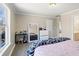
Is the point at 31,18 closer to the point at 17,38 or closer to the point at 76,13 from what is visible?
the point at 17,38

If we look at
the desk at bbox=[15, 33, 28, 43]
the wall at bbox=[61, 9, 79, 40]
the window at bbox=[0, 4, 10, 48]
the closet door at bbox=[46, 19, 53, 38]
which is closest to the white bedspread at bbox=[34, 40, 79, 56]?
the window at bbox=[0, 4, 10, 48]

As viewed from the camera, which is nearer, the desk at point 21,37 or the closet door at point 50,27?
the closet door at point 50,27

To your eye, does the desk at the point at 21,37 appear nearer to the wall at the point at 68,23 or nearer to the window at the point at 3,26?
the wall at the point at 68,23

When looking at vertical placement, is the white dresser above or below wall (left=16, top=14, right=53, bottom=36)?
below

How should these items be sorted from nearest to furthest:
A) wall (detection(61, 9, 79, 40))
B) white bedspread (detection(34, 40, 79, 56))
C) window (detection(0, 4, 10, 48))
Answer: white bedspread (detection(34, 40, 79, 56))
window (detection(0, 4, 10, 48))
wall (detection(61, 9, 79, 40))

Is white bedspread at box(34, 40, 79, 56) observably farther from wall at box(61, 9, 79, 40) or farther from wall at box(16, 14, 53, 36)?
wall at box(16, 14, 53, 36)

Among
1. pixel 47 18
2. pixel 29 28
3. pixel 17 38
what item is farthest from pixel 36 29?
pixel 17 38

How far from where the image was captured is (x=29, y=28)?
211 inches

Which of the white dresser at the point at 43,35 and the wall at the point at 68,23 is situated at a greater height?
the wall at the point at 68,23

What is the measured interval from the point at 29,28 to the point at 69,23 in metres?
1.88

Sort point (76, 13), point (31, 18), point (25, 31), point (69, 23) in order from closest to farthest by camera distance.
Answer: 1. point (76, 13)
2. point (69, 23)
3. point (31, 18)
4. point (25, 31)

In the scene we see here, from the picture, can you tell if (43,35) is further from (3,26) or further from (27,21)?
(3,26)

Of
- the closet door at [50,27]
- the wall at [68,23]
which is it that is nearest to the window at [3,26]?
the closet door at [50,27]

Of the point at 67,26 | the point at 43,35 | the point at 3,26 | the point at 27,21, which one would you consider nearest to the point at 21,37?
the point at 27,21
